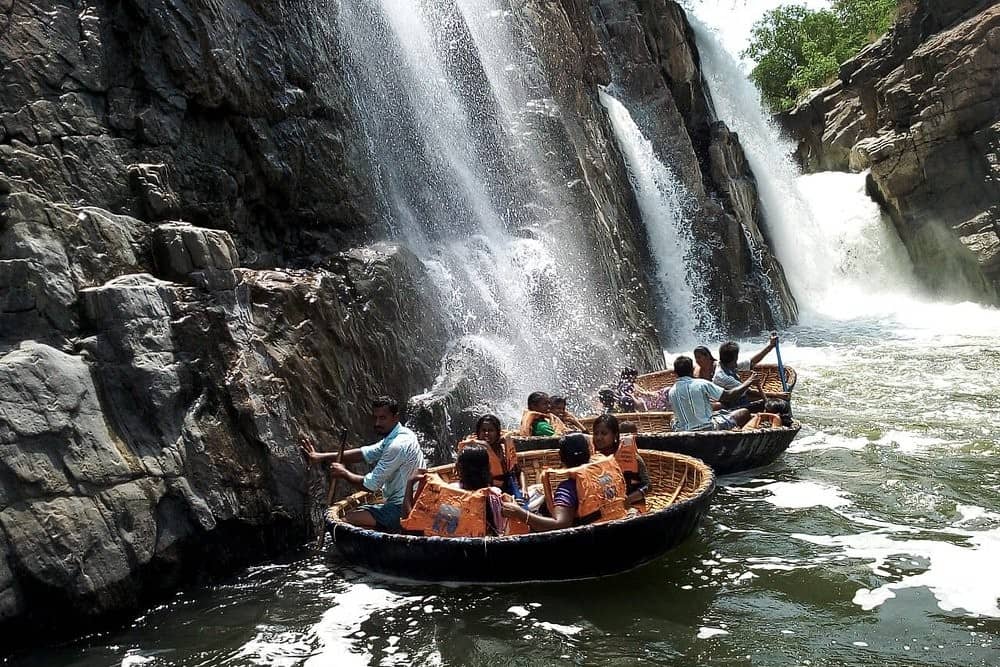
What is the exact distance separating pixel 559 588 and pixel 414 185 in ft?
27.1

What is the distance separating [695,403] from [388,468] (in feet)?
13.1

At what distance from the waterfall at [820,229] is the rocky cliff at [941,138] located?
0.76m

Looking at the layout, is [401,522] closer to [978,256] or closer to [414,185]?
[414,185]

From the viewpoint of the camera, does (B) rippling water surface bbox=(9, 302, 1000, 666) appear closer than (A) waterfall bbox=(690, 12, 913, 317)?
Yes

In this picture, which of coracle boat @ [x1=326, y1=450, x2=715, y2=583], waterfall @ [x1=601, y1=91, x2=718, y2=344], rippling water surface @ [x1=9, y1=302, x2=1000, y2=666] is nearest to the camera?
rippling water surface @ [x1=9, y1=302, x2=1000, y2=666]

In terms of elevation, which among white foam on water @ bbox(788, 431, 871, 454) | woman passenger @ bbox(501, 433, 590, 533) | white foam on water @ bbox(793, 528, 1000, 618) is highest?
woman passenger @ bbox(501, 433, 590, 533)

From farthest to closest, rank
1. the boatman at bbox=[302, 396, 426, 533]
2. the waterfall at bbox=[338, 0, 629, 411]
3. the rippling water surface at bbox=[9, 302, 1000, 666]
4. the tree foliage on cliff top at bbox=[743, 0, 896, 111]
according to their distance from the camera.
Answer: the tree foliage on cliff top at bbox=[743, 0, 896, 111]
the waterfall at bbox=[338, 0, 629, 411]
the boatman at bbox=[302, 396, 426, 533]
the rippling water surface at bbox=[9, 302, 1000, 666]

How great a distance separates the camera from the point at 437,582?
6082 mm

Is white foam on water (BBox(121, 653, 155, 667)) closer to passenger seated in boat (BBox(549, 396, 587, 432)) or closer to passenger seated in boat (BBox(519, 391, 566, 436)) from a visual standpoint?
passenger seated in boat (BBox(519, 391, 566, 436))

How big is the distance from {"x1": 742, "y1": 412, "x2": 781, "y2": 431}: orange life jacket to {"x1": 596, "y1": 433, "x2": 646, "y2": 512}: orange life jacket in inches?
124

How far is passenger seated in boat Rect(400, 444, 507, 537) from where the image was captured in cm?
608

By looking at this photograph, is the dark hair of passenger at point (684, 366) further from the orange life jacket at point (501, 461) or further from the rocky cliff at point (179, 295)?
the orange life jacket at point (501, 461)

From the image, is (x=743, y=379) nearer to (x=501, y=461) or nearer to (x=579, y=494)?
(x=501, y=461)

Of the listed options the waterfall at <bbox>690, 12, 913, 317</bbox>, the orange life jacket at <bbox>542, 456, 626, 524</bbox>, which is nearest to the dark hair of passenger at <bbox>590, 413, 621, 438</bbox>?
the orange life jacket at <bbox>542, 456, 626, 524</bbox>
